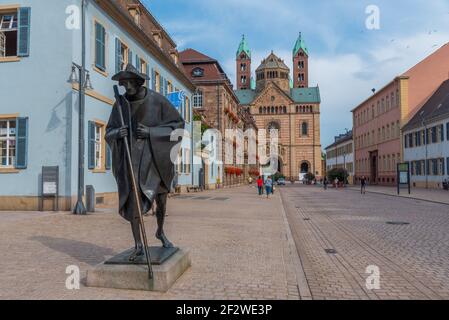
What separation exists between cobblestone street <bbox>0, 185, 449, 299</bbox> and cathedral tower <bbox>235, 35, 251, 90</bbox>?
12152cm

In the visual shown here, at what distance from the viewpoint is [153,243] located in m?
8.76

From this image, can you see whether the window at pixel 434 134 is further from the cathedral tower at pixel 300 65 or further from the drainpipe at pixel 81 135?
the cathedral tower at pixel 300 65

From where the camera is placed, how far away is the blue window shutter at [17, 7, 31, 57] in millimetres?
16594

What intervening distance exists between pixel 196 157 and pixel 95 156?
19.9m

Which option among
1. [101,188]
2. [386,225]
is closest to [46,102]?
[101,188]

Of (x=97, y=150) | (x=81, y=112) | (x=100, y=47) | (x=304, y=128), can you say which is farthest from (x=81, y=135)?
(x=304, y=128)

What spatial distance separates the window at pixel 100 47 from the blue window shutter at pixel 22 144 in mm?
3871

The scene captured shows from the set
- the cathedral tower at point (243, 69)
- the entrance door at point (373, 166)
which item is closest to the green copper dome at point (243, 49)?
the cathedral tower at point (243, 69)

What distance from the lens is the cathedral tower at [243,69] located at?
133125 millimetres

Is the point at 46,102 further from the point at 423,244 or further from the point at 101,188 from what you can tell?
the point at 423,244

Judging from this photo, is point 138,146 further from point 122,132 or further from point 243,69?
point 243,69

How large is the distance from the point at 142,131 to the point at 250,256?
130 inches
